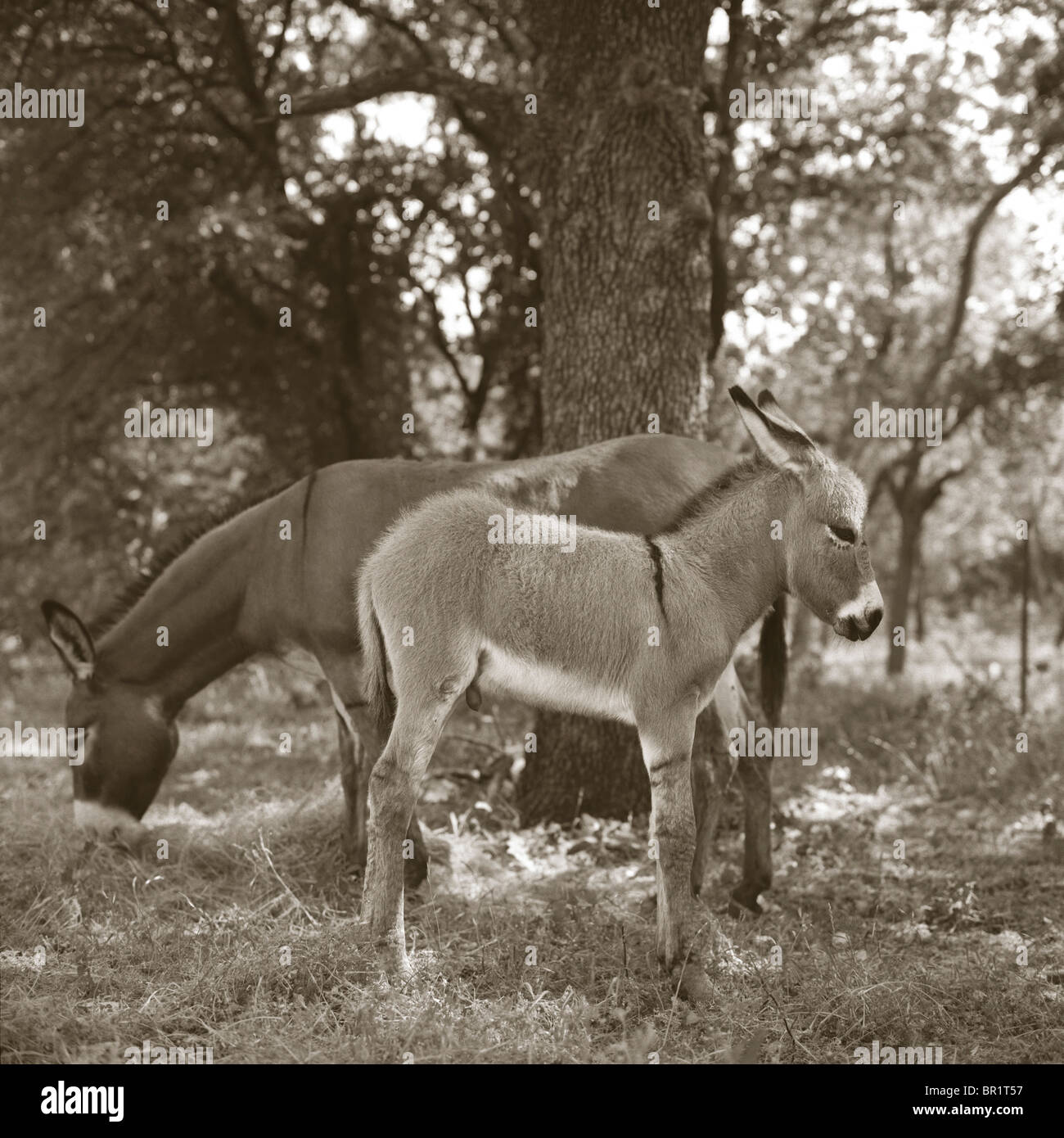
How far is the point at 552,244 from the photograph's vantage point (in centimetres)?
715

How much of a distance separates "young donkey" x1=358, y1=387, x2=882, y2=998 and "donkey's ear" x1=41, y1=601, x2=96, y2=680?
2.28m

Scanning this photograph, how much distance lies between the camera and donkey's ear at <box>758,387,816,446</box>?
4.86 m

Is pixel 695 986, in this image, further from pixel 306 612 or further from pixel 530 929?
pixel 306 612

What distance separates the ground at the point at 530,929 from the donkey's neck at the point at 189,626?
3.16 feet

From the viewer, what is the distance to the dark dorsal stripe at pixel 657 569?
4.67 m

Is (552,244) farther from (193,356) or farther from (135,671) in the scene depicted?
(193,356)

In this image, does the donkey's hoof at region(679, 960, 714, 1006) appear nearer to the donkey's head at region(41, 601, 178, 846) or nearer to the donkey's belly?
the donkey's belly

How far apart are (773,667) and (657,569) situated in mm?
1878
